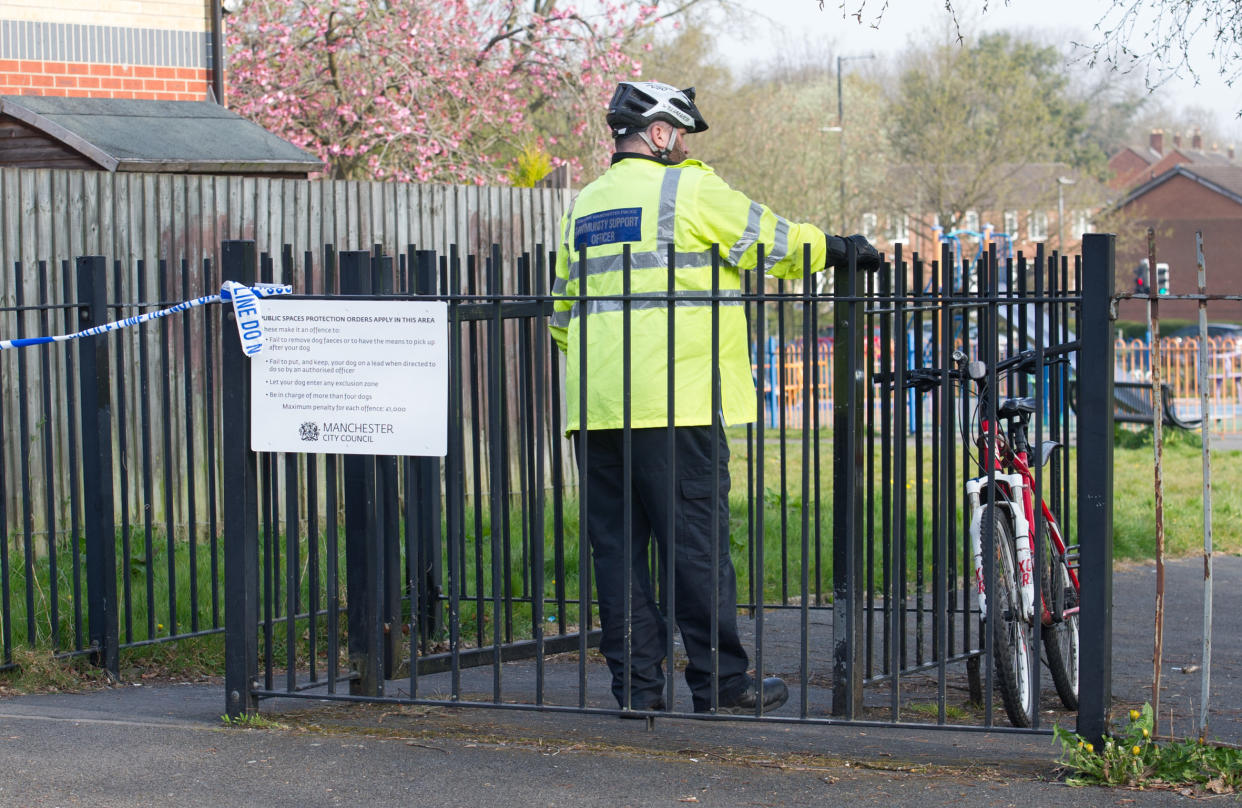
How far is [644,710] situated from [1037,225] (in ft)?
133

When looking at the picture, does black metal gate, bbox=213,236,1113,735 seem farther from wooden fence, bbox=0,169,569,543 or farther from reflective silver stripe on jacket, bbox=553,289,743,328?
wooden fence, bbox=0,169,569,543

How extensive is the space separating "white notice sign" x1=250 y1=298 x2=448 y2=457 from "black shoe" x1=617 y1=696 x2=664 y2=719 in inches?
38.1

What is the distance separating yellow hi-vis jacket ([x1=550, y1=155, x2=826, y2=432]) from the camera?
4406 mm

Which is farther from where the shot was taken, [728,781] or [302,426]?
[302,426]

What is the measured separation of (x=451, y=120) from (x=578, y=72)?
183 centimetres

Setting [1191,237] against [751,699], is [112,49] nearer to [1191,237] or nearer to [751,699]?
[751,699]

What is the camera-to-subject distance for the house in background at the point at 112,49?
1112 centimetres

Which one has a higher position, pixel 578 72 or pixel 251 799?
pixel 578 72

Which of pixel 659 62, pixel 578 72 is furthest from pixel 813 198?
pixel 578 72

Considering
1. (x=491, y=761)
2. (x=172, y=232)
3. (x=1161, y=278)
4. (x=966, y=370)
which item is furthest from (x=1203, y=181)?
(x=491, y=761)

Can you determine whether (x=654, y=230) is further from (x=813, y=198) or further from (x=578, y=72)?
(x=813, y=198)

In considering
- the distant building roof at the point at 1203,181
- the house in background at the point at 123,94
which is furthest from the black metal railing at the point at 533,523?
the distant building roof at the point at 1203,181

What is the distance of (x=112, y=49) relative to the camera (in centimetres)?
1148

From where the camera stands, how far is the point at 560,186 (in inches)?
416
